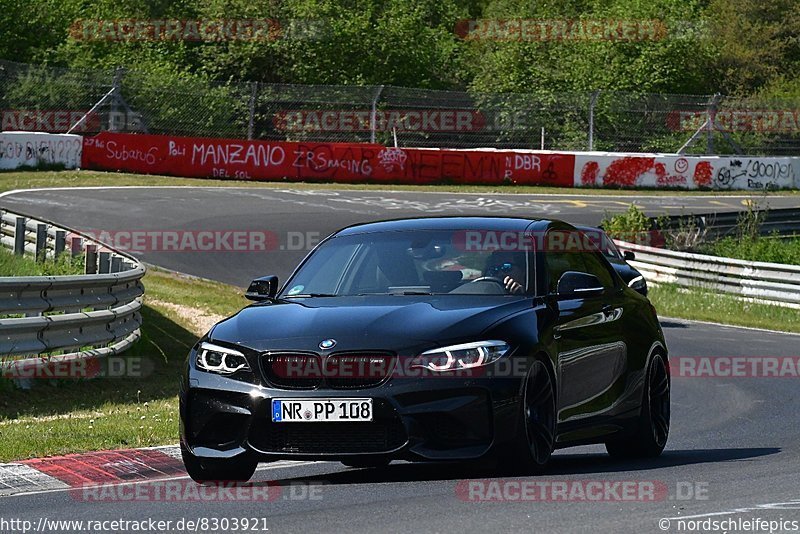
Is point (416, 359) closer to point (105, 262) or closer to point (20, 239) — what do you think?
point (105, 262)

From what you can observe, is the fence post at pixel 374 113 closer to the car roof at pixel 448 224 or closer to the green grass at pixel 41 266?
the green grass at pixel 41 266

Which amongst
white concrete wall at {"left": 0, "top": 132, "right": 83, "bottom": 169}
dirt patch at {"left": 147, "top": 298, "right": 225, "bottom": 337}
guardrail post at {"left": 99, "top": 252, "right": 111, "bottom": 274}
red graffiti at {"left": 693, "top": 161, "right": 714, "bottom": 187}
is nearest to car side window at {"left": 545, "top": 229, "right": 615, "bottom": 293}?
guardrail post at {"left": 99, "top": 252, "right": 111, "bottom": 274}

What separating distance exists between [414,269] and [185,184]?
101 feet

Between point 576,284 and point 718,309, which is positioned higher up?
point 576,284

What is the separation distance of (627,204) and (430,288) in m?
→ 30.9

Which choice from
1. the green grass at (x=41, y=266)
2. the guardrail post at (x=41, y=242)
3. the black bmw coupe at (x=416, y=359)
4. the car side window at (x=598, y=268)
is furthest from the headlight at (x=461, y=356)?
the guardrail post at (x=41, y=242)

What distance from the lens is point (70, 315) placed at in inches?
560

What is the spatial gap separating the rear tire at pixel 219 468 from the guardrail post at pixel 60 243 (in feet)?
41.8

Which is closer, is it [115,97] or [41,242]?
[41,242]

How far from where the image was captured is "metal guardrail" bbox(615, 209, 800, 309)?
2607cm

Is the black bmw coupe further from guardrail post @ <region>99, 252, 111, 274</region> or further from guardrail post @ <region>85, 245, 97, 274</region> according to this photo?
guardrail post @ <region>85, 245, 97, 274</region>

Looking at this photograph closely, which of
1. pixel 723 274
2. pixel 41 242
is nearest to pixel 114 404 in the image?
pixel 41 242

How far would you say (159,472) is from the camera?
903cm

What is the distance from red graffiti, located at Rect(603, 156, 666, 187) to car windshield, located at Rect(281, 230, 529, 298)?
1431 inches
